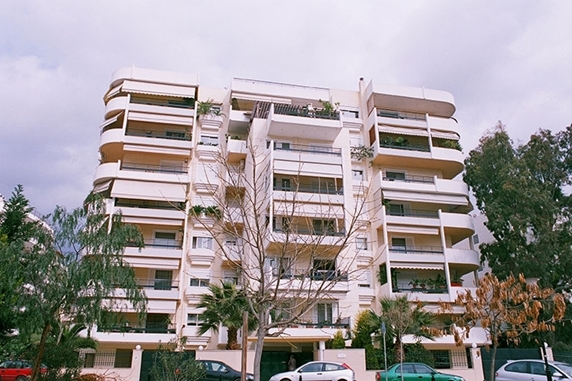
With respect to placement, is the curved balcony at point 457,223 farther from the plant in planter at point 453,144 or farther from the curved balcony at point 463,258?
the plant in planter at point 453,144

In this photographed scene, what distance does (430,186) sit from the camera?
35.3 meters

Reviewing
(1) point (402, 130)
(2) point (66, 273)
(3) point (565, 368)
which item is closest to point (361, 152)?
(1) point (402, 130)

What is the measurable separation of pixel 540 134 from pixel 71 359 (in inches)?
1252

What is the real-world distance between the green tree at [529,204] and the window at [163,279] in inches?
860

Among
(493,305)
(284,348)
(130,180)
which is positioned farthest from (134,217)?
(493,305)

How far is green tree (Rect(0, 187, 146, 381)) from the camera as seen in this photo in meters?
16.7

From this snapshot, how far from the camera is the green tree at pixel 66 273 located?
16.7m

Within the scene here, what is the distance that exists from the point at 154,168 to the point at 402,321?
21.4 m

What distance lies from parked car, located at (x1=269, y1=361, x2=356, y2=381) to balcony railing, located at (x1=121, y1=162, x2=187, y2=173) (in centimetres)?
1923

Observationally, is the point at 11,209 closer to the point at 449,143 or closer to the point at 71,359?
the point at 71,359

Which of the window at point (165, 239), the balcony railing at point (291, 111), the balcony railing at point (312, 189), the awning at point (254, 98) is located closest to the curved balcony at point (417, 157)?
the balcony railing at point (291, 111)

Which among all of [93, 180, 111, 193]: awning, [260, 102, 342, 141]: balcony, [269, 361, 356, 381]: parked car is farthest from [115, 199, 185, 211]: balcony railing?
[269, 361, 356, 381]: parked car

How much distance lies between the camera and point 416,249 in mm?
35062

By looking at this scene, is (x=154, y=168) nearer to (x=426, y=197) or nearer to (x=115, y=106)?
(x=115, y=106)
